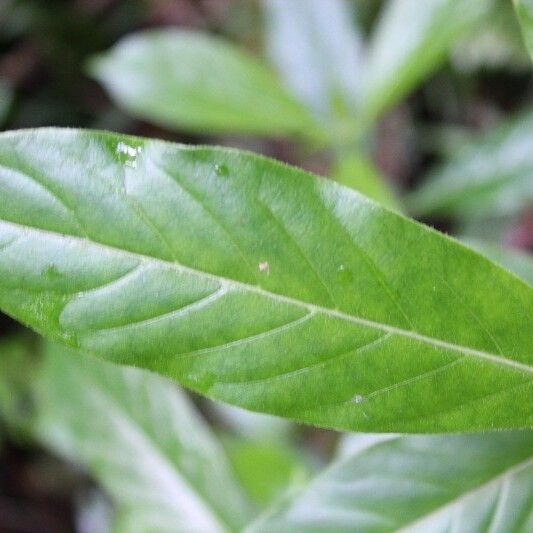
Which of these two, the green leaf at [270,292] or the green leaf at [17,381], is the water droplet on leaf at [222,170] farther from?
the green leaf at [17,381]

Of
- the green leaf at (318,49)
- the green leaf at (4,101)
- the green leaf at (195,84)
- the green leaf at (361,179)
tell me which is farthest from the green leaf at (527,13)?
the green leaf at (4,101)

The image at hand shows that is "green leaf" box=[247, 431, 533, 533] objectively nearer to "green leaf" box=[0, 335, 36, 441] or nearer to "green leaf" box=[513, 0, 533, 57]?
"green leaf" box=[513, 0, 533, 57]

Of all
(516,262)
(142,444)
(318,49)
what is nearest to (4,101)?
(318,49)

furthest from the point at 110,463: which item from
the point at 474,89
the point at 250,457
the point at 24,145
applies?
the point at 474,89

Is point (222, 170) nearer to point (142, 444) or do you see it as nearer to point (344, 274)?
point (344, 274)

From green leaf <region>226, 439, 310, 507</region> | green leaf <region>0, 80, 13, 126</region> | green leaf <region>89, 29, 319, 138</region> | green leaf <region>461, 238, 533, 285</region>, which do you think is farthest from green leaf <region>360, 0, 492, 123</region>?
green leaf <region>0, 80, 13, 126</region>

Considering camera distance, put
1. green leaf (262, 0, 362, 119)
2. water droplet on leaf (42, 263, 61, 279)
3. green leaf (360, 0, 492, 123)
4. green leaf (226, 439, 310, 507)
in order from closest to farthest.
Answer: water droplet on leaf (42, 263, 61, 279) < green leaf (360, 0, 492, 123) < green leaf (226, 439, 310, 507) < green leaf (262, 0, 362, 119)
